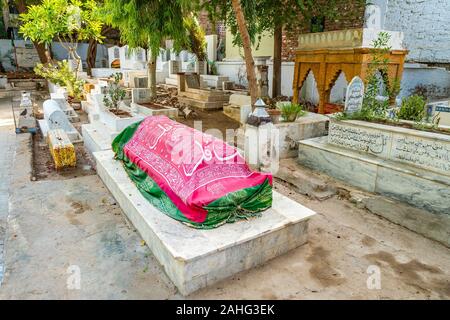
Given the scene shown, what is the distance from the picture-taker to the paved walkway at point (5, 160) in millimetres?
4375

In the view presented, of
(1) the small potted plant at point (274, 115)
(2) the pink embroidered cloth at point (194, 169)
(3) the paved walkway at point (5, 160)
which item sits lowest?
(3) the paved walkway at point (5, 160)

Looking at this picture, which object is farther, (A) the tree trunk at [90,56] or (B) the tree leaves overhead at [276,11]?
(A) the tree trunk at [90,56]

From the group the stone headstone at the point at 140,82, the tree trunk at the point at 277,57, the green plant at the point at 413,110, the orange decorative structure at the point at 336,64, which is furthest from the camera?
the stone headstone at the point at 140,82

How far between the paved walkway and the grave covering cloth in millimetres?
1926

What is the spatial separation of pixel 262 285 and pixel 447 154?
10.5 ft

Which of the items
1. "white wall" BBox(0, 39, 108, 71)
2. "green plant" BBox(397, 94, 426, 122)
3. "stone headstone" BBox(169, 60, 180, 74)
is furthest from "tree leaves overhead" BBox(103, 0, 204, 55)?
"white wall" BBox(0, 39, 108, 71)

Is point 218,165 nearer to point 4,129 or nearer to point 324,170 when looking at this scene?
point 324,170

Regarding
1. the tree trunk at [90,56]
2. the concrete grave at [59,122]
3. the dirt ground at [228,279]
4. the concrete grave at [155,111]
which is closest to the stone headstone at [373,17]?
the concrete grave at [155,111]

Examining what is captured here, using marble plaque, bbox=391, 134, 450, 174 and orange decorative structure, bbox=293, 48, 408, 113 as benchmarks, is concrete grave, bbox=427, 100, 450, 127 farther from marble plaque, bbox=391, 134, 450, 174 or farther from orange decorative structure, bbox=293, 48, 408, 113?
marble plaque, bbox=391, 134, 450, 174

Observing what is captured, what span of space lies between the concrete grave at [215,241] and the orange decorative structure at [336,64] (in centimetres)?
510

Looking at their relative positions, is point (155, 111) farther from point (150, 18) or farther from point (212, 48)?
point (212, 48)

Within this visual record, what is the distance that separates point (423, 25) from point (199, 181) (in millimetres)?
9604

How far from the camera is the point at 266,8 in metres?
10.0

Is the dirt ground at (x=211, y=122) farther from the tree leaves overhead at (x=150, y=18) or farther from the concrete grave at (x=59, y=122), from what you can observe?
the concrete grave at (x=59, y=122)
